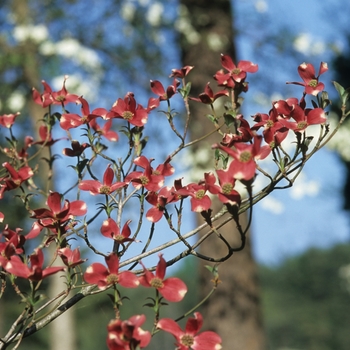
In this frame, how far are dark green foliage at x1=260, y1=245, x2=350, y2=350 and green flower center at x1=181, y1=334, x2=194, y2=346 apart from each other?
38.0 metres

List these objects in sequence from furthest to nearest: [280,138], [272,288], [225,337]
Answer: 1. [272,288]
2. [225,337]
3. [280,138]

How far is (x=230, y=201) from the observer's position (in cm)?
102

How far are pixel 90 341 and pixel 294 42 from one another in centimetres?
3650

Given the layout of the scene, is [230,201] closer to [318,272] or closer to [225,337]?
[225,337]

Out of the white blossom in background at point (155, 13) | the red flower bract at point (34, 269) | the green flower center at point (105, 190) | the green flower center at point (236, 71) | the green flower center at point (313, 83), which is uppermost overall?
the white blossom in background at point (155, 13)

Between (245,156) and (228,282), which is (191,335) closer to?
(245,156)

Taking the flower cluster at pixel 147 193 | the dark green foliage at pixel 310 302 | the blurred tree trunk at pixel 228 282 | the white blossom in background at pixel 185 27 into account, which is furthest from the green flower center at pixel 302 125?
the dark green foliage at pixel 310 302

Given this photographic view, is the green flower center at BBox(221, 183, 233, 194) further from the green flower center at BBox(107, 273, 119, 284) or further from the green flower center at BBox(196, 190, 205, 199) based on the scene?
the green flower center at BBox(107, 273, 119, 284)

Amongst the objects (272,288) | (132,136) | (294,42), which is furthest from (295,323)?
(132,136)

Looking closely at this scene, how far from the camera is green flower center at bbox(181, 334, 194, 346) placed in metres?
1.00

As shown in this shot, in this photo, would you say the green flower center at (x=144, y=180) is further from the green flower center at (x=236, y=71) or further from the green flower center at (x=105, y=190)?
the green flower center at (x=236, y=71)

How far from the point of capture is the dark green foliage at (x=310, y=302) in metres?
38.2

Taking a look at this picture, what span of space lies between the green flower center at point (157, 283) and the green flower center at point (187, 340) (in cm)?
9

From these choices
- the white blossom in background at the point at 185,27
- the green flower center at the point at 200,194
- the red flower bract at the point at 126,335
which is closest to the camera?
the red flower bract at the point at 126,335
